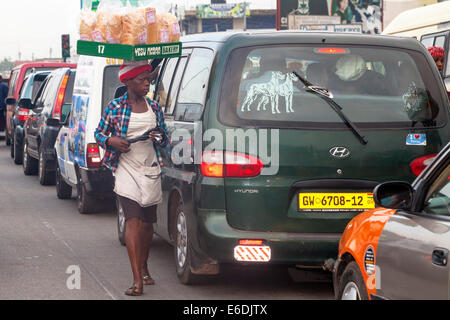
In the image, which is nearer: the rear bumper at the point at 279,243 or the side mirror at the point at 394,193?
the side mirror at the point at 394,193

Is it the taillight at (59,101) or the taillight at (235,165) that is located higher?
the taillight at (235,165)

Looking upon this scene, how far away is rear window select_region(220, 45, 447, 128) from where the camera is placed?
725 cm

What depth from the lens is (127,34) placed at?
25.9 feet

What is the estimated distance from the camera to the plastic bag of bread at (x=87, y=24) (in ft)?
26.3

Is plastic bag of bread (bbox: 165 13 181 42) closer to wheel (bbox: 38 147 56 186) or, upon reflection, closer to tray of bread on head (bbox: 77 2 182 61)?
tray of bread on head (bbox: 77 2 182 61)

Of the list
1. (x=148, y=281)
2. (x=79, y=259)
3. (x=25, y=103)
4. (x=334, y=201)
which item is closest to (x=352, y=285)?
(x=334, y=201)

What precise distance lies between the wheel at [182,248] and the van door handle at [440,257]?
3.48 m

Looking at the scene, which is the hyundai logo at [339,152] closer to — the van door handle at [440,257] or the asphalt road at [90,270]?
the asphalt road at [90,270]

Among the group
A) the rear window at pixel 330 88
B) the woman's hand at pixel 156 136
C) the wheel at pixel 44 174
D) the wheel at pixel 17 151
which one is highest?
the rear window at pixel 330 88

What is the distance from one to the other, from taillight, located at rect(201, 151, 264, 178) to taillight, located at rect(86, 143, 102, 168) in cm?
522

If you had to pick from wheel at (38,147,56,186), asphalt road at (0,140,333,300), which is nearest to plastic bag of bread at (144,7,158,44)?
asphalt road at (0,140,333,300)

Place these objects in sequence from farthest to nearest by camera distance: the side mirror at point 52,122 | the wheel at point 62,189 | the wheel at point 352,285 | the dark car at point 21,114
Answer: the dark car at point 21,114
the wheel at point 62,189
the side mirror at point 52,122
the wheel at point 352,285

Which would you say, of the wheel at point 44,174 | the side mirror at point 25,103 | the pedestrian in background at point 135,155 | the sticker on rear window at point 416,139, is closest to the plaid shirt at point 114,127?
the pedestrian in background at point 135,155

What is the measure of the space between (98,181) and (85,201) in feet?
1.85
